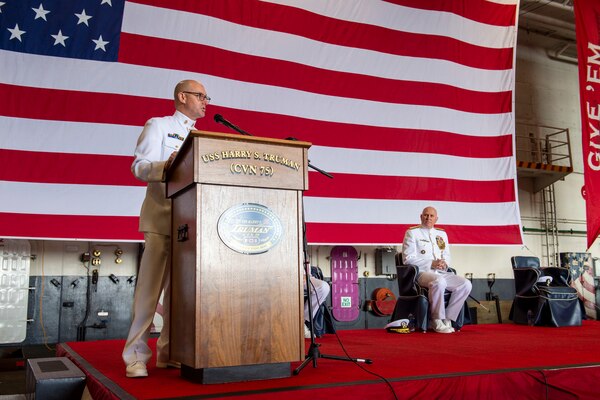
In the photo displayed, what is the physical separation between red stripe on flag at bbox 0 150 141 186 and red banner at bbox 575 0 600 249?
5.17 m

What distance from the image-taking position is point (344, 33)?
5965mm

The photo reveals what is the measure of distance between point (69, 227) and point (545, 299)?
14.6 ft

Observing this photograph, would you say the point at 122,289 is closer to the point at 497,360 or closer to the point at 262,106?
the point at 262,106

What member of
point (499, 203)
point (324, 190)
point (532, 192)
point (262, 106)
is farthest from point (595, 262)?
point (262, 106)

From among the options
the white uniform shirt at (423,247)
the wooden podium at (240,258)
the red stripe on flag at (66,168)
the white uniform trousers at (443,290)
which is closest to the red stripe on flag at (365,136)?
the red stripe on flag at (66,168)

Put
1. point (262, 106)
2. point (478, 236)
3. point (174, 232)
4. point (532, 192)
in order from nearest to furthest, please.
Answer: point (174, 232) < point (262, 106) < point (478, 236) < point (532, 192)

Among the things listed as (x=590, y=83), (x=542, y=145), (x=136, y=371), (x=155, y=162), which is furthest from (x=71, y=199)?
(x=542, y=145)

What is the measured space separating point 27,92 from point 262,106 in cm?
212

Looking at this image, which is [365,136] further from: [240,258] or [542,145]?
[542,145]

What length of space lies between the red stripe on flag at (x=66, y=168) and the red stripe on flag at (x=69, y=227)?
309mm

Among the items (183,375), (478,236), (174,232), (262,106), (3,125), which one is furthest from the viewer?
(478,236)

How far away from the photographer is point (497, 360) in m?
2.52

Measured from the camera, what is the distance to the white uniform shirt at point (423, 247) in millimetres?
4965

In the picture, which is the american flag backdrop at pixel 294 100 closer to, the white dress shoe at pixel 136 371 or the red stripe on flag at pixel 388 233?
the red stripe on flag at pixel 388 233
